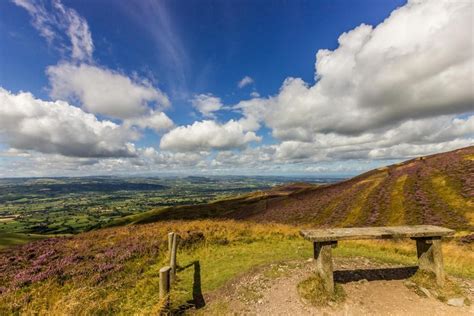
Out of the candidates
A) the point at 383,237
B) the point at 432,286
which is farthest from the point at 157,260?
the point at 432,286

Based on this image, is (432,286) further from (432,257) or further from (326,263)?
(326,263)

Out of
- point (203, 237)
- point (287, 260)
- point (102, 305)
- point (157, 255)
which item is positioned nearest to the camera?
point (102, 305)

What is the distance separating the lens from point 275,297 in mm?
9047

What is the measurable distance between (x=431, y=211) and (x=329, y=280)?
2744 centimetres

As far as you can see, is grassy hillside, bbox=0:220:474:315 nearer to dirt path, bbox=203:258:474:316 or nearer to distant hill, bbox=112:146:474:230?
dirt path, bbox=203:258:474:316

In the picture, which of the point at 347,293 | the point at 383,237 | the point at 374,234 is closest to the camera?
the point at 347,293

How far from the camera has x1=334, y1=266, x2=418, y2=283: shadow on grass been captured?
1027 cm

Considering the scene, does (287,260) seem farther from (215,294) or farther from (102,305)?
(102,305)

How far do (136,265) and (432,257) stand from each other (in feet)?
45.7

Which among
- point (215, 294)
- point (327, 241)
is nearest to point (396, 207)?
point (327, 241)

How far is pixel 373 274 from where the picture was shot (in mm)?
10711

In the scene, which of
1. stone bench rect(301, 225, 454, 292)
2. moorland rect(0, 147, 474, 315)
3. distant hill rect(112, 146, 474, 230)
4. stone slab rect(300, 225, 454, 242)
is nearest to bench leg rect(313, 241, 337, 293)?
stone bench rect(301, 225, 454, 292)

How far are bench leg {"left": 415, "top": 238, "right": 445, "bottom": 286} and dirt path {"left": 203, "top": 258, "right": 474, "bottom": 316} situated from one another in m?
0.92

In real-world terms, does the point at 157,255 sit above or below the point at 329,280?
below
